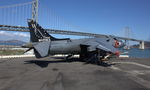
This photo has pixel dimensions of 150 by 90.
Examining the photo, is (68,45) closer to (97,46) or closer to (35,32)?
(97,46)

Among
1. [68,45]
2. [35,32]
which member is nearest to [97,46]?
[68,45]

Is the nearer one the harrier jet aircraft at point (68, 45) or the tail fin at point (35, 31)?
the harrier jet aircraft at point (68, 45)

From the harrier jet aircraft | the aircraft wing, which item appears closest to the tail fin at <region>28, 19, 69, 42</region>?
the harrier jet aircraft

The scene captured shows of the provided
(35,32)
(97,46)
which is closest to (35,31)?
(35,32)

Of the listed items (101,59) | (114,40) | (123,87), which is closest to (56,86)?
(123,87)

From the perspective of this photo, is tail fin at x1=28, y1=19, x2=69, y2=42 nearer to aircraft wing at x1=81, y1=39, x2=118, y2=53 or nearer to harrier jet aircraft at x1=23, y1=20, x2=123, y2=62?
harrier jet aircraft at x1=23, y1=20, x2=123, y2=62

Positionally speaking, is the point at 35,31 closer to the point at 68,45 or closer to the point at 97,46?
the point at 68,45

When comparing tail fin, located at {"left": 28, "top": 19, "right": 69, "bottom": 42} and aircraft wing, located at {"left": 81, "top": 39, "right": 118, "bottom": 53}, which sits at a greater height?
tail fin, located at {"left": 28, "top": 19, "right": 69, "bottom": 42}

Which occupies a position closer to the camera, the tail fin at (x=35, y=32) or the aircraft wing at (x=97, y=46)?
the aircraft wing at (x=97, y=46)

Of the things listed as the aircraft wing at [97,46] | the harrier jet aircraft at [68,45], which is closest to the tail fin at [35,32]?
the harrier jet aircraft at [68,45]

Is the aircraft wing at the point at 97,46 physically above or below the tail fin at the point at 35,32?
below

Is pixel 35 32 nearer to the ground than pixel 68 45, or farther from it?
farther from it

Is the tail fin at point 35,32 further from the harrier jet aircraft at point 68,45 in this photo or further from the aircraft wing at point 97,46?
the aircraft wing at point 97,46

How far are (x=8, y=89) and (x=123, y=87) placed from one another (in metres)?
7.13
